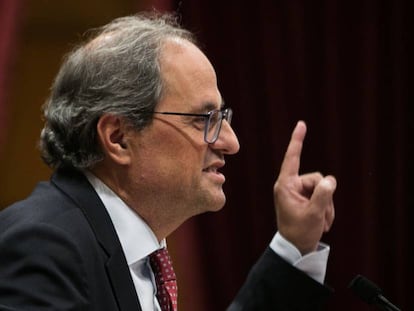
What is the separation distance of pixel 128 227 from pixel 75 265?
22 centimetres

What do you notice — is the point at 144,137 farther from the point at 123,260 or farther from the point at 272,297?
the point at 272,297

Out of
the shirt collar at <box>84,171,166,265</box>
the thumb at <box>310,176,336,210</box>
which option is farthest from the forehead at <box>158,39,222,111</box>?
the thumb at <box>310,176,336,210</box>

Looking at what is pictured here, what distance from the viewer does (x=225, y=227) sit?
239cm

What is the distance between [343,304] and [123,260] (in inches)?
56.5

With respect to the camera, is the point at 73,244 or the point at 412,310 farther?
the point at 412,310

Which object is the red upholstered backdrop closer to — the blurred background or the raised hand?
the blurred background

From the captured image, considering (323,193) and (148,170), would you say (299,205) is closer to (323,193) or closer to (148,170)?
(323,193)

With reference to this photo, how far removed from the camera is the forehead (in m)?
1.40

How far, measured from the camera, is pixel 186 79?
1.41 metres

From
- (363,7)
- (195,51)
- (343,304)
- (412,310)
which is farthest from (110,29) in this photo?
(412,310)

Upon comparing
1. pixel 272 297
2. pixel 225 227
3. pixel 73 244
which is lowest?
pixel 225 227

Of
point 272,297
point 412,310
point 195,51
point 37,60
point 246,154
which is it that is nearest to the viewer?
point 272,297

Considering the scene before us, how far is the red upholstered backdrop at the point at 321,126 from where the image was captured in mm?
2377

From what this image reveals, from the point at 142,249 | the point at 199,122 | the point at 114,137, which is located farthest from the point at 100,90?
the point at 142,249
